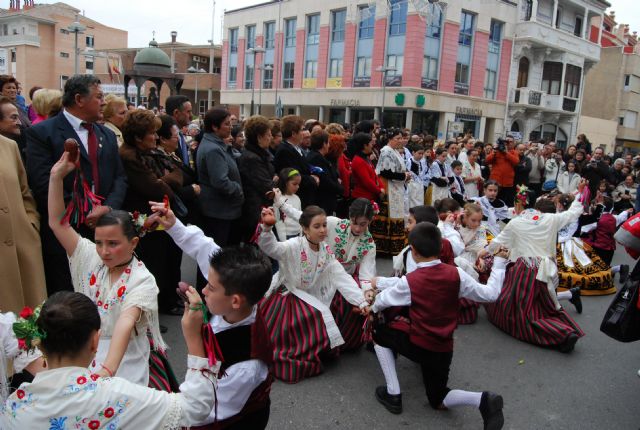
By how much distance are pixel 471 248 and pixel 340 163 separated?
2.33 metres

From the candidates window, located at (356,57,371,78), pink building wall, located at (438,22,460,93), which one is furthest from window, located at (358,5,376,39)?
pink building wall, located at (438,22,460,93)

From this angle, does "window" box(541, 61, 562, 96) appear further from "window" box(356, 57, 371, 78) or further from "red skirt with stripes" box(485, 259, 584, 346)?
"red skirt with stripes" box(485, 259, 584, 346)

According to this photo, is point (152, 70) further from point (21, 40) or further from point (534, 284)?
point (21, 40)

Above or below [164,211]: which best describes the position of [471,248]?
below

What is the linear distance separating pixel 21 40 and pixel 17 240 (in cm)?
5294

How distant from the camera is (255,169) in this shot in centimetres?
512

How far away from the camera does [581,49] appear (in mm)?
30500

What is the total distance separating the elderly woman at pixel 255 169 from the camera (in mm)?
5113

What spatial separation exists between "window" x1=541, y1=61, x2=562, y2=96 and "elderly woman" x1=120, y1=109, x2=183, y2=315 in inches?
1215

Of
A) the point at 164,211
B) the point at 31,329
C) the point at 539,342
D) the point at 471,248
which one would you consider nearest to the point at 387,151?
the point at 471,248

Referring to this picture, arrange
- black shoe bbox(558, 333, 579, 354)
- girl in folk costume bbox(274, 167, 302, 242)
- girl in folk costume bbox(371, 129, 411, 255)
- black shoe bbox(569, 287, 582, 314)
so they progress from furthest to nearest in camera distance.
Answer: girl in folk costume bbox(371, 129, 411, 255) → black shoe bbox(569, 287, 582, 314) → girl in folk costume bbox(274, 167, 302, 242) → black shoe bbox(558, 333, 579, 354)

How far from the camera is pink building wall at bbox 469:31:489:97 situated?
88.8 ft

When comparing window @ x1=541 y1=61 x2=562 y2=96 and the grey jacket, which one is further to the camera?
window @ x1=541 y1=61 x2=562 y2=96

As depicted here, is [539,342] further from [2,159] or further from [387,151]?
[2,159]
